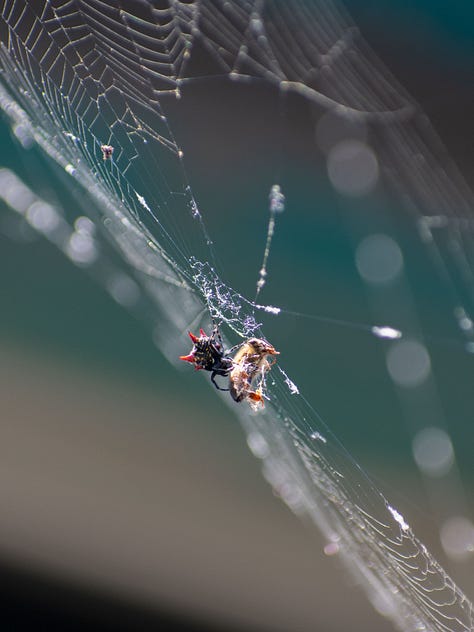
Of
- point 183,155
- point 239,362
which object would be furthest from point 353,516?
point 183,155

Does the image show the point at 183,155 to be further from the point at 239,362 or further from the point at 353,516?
the point at 353,516

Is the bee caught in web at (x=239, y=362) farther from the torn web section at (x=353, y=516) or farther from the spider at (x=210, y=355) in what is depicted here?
the torn web section at (x=353, y=516)

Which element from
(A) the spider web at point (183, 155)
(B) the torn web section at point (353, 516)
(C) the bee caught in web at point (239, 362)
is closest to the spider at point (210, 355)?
(C) the bee caught in web at point (239, 362)

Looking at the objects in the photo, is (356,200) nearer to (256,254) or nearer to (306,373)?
(256,254)

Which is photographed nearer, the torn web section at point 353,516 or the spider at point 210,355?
the spider at point 210,355

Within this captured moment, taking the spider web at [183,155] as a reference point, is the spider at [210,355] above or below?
below

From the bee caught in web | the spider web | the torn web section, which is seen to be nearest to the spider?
the bee caught in web
